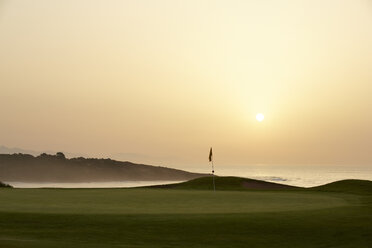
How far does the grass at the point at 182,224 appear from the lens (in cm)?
1841

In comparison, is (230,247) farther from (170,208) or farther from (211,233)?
(170,208)

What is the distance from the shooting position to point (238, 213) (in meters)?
22.8

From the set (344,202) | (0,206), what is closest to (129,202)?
(0,206)

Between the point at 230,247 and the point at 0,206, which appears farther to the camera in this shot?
the point at 0,206

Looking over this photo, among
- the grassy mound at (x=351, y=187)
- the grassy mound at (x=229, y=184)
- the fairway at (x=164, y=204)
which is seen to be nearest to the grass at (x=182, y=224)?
the fairway at (x=164, y=204)

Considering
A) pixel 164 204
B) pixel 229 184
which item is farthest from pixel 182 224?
pixel 229 184

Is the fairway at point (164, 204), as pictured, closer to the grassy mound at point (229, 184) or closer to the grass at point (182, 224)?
the grass at point (182, 224)

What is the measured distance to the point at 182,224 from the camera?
2058cm

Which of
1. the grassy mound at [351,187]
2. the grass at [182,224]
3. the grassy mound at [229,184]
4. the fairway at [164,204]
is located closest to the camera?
the grass at [182,224]

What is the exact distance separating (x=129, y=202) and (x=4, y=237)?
9685mm

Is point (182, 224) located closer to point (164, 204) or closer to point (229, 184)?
point (164, 204)

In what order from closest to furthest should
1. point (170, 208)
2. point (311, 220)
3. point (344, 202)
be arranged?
point (311, 220), point (170, 208), point (344, 202)

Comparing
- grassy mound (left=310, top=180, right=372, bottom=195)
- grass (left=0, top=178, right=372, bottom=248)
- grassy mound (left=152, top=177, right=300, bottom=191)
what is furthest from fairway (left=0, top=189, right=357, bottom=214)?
grassy mound (left=152, top=177, right=300, bottom=191)

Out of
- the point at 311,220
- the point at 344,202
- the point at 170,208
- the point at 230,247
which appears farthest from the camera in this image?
the point at 344,202
